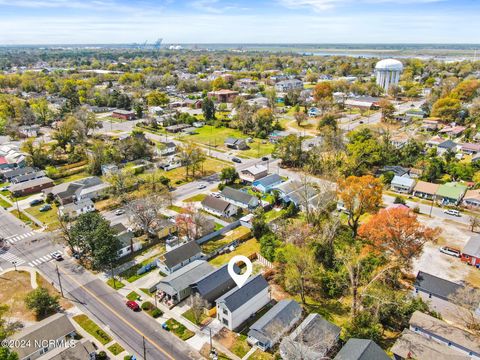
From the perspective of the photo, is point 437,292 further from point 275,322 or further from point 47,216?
point 47,216

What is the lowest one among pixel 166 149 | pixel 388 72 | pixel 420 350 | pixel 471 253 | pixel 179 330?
pixel 179 330

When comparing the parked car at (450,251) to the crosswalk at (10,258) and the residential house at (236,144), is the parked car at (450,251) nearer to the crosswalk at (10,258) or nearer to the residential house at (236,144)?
the residential house at (236,144)

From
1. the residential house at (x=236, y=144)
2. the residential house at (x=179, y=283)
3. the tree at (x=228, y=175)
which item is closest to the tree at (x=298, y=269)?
the residential house at (x=179, y=283)

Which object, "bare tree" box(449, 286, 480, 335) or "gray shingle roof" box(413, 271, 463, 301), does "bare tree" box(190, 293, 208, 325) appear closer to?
"gray shingle roof" box(413, 271, 463, 301)

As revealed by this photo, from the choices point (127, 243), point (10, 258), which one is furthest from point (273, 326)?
point (10, 258)

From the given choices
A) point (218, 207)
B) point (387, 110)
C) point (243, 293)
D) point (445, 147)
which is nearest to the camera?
point (243, 293)
